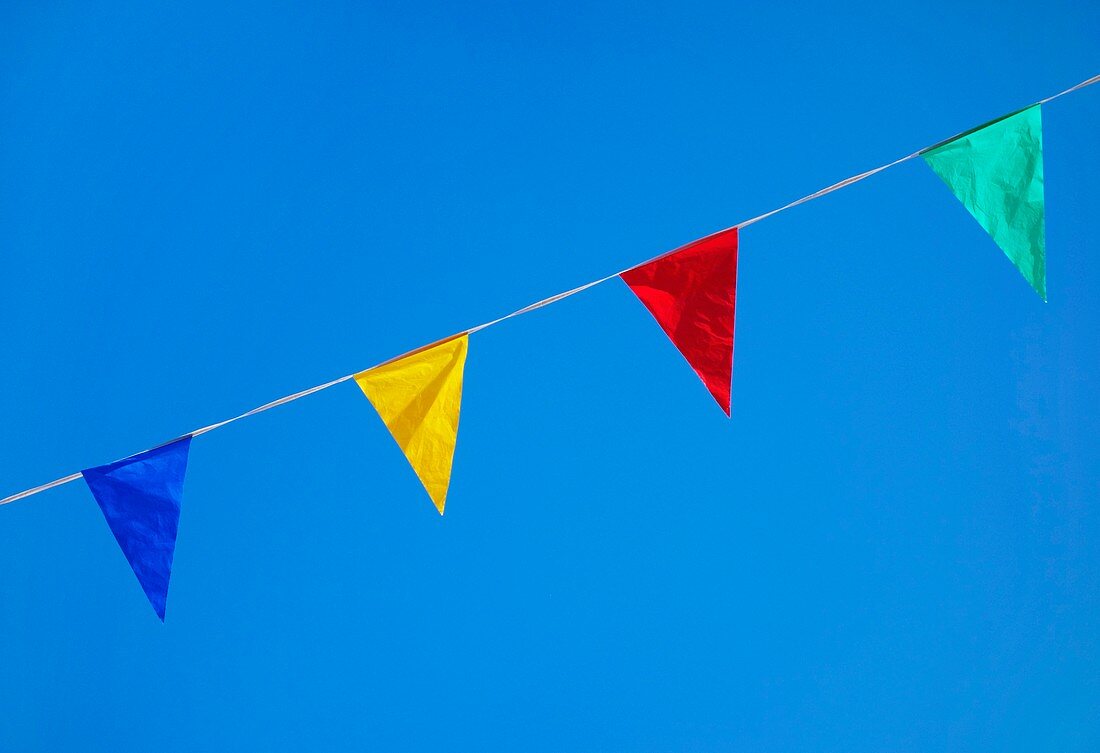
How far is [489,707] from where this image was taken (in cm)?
183

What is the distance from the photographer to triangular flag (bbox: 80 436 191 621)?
134 centimetres

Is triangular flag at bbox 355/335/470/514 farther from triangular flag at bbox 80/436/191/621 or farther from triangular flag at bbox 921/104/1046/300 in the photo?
triangular flag at bbox 921/104/1046/300

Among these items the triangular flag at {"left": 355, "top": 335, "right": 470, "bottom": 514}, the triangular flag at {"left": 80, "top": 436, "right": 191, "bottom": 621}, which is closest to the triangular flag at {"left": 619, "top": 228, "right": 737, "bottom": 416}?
the triangular flag at {"left": 355, "top": 335, "right": 470, "bottom": 514}

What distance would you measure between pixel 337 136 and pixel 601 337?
54 cm

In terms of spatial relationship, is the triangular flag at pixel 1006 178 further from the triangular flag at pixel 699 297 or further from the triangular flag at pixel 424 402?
the triangular flag at pixel 424 402

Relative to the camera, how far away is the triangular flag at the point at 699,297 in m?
1.42

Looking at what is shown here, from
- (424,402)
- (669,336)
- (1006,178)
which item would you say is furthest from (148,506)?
(1006,178)

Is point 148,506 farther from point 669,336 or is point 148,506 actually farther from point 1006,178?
point 1006,178

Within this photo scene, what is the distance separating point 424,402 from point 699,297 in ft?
1.20

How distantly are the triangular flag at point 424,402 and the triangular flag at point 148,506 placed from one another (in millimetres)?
237

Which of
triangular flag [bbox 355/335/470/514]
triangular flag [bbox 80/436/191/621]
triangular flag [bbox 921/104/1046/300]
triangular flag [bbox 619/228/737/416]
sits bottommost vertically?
triangular flag [bbox 80/436/191/621]

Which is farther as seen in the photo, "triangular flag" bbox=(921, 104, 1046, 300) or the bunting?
"triangular flag" bbox=(921, 104, 1046, 300)

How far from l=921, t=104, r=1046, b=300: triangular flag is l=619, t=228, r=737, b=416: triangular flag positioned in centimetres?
31

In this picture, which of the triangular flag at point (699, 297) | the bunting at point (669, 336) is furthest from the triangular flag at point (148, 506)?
the triangular flag at point (699, 297)
